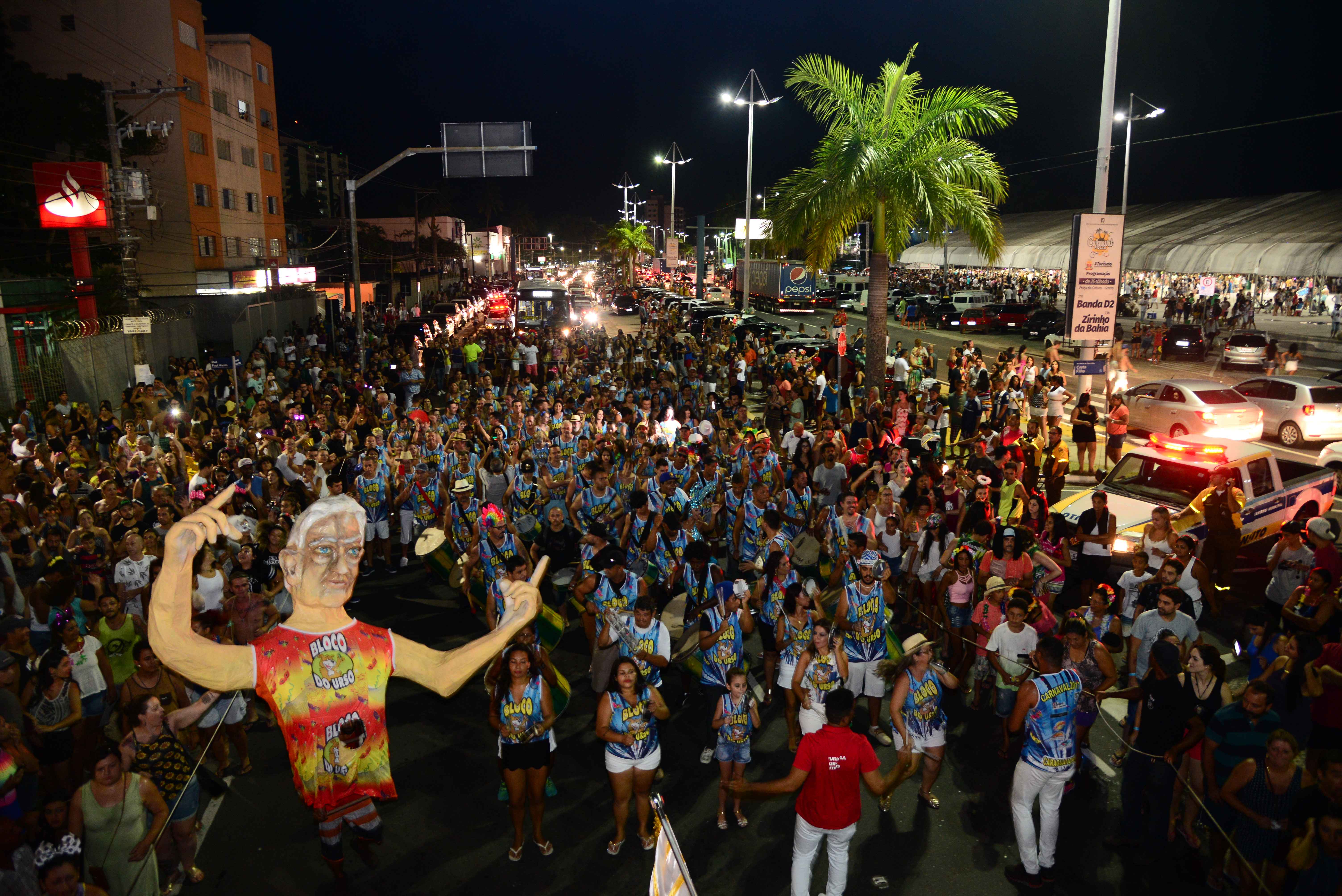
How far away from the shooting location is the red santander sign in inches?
939

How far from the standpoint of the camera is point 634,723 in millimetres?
5531

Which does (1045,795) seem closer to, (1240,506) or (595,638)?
(595,638)

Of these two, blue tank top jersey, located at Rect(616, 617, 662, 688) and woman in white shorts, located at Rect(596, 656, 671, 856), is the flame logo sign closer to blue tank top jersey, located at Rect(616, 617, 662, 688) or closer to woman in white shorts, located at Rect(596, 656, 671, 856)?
blue tank top jersey, located at Rect(616, 617, 662, 688)

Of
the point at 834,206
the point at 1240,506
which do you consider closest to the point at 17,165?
the point at 834,206

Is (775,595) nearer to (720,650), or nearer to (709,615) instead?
(709,615)

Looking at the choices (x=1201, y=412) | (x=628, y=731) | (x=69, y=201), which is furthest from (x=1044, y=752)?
(x=69, y=201)

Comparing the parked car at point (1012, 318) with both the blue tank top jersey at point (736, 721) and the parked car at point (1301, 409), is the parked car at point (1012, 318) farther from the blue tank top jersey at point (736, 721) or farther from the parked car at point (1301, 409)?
the blue tank top jersey at point (736, 721)

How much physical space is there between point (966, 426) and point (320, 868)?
515 inches

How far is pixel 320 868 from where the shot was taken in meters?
5.80

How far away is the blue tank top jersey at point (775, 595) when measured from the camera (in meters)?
7.28

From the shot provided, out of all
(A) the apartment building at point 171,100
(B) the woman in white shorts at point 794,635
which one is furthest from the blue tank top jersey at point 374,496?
(A) the apartment building at point 171,100

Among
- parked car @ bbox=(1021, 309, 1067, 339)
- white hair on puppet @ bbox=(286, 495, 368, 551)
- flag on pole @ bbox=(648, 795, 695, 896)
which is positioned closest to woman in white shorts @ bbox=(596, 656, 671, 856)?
white hair on puppet @ bbox=(286, 495, 368, 551)

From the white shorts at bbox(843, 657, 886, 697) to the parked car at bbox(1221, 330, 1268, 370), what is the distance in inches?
1041

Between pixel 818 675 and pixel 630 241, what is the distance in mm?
76120
